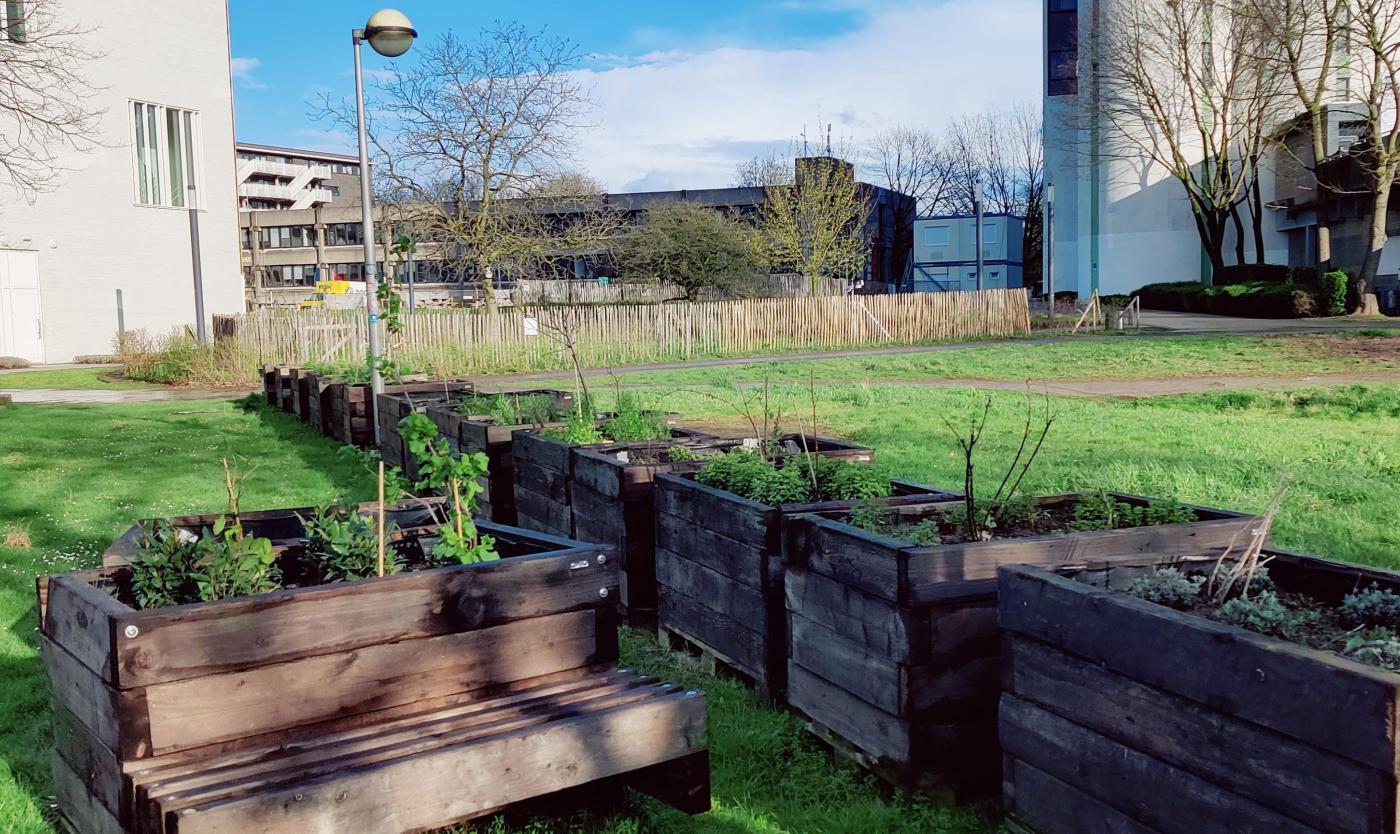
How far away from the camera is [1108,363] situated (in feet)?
67.5

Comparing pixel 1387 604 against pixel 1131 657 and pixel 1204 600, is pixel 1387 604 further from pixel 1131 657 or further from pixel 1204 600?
pixel 1131 657

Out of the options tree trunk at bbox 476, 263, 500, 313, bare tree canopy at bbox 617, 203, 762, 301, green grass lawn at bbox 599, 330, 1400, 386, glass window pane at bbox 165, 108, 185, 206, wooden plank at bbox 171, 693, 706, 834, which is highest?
glass window pane at bbox 165, 108, 185, 206

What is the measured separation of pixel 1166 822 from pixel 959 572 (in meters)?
0.96

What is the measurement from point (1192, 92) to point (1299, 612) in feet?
140

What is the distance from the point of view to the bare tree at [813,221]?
161ft

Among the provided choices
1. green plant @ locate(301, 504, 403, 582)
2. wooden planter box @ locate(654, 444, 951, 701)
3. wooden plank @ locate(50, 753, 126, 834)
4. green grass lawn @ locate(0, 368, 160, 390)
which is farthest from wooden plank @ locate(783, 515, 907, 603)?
green grass lawn @ locate(0, 368, 160, 390)

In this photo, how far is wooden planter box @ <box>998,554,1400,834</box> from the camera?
2312 mm

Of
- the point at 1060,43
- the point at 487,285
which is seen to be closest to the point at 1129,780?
the point at 487,285

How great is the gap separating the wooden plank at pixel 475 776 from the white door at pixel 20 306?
109ft

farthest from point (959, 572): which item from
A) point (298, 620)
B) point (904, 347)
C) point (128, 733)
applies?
point (904, 347)

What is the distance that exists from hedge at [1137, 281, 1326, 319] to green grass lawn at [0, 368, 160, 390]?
29.5m

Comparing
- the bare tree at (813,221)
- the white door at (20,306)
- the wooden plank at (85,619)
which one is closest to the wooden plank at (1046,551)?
the wooden plank at (85,619)

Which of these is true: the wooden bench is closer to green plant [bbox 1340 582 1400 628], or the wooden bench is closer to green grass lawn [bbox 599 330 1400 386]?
green plant [bbox 1340 582 1400 628]

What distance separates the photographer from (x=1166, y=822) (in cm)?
271
